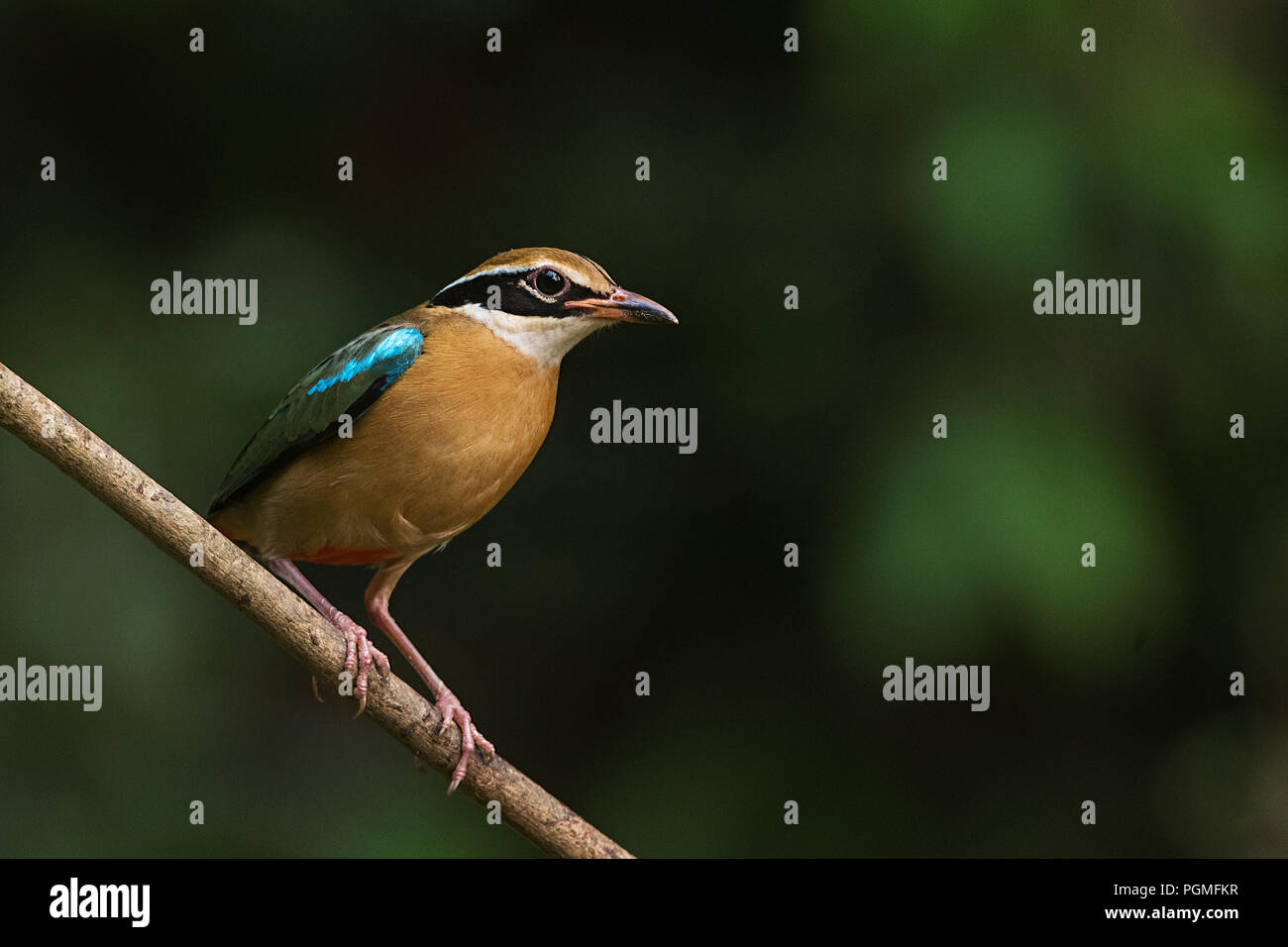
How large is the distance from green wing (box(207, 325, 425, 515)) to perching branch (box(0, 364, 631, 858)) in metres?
0.70

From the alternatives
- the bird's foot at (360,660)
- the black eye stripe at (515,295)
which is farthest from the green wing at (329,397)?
the bird's foot at (360,660)

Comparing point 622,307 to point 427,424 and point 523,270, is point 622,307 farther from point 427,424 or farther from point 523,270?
point 427,424

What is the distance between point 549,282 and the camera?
374 centimetres

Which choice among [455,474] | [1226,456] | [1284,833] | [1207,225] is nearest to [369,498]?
[455,474]

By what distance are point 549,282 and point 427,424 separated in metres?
0.50

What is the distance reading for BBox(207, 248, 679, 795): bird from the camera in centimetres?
366

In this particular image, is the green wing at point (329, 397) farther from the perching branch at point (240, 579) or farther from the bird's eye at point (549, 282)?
the perching branch at point (240, 579)

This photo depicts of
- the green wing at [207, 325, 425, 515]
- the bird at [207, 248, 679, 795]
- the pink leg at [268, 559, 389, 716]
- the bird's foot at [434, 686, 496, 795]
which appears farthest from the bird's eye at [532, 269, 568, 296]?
the bird's foot at [434, 686, 496, 795]

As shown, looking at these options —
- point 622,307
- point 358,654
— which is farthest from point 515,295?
point 358,654

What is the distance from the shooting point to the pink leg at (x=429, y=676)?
370cm

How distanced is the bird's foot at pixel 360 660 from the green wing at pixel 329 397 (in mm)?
617

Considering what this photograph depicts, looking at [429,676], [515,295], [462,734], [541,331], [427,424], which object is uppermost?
[515,295]

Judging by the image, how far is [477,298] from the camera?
391cm

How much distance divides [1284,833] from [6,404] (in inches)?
175
